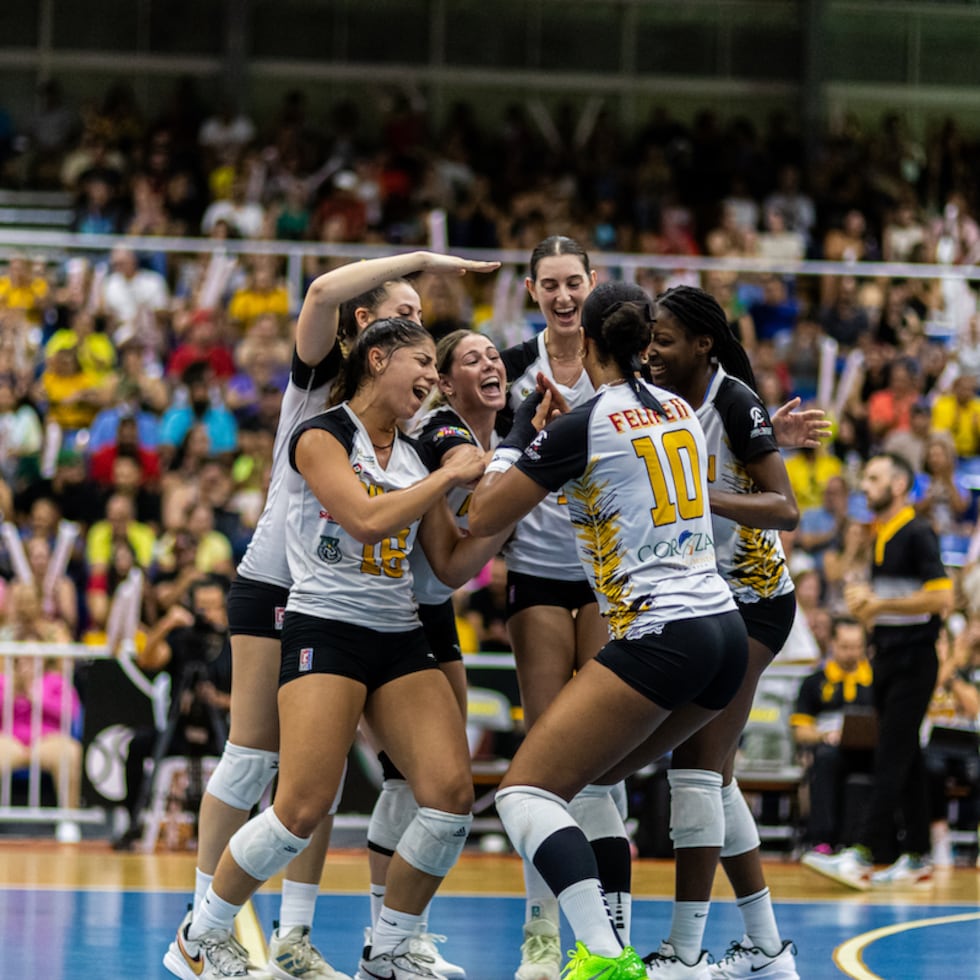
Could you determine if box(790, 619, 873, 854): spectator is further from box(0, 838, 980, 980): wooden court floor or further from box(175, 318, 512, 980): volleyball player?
box(175, 318, 512, 980): volleyball player

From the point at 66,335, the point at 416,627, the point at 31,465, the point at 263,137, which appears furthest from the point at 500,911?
the point at 263,137

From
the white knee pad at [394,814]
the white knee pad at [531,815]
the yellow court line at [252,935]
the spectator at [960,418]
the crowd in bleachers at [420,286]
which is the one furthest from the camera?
the spectator at [960,418]

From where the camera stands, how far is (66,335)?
1520 cm

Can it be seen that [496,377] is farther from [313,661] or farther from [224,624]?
[224,624]

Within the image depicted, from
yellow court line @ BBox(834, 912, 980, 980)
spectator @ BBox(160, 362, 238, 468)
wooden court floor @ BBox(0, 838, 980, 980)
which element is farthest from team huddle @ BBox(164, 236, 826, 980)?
spectator @ BBox(160, 362, 238, 468)

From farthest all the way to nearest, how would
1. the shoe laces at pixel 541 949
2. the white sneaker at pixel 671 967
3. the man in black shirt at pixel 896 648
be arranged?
the man in black shirt at pixel 896 648, the shoe laces at pixel 541 949, the white sneaker at pixel 671 967

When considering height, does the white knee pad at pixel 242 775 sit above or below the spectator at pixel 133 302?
below

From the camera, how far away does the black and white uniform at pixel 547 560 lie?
639 centimetres

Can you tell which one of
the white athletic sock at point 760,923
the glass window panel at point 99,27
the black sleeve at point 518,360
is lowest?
the white athletic sock at point 760,923

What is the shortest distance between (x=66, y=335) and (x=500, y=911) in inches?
338

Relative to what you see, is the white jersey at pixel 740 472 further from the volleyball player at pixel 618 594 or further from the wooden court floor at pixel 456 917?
the wooden court floor at pixel 456 917

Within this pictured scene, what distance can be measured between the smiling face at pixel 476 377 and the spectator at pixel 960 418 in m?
9.99

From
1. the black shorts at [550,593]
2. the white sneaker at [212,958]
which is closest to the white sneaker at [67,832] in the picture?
the white sneaker at [212,958]

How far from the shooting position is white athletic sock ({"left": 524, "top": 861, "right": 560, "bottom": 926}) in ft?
20.6
